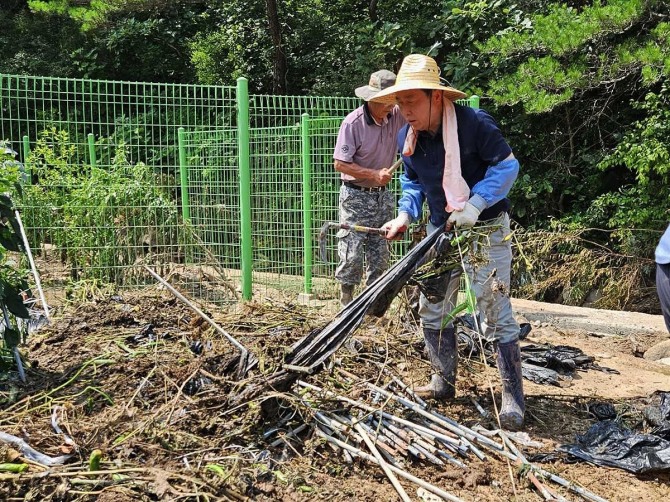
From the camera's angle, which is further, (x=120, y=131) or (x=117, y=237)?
(x=120, y=131)

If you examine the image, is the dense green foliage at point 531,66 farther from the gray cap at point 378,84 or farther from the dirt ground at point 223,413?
the dirt ground at point 223,413

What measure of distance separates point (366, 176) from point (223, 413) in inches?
96.7

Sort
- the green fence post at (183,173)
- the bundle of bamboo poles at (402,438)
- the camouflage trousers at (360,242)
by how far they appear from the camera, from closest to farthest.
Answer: the bundle of bamboo poles at (402,438)
the camouflage trousers at (360,242)
the green fence post at (183,173)

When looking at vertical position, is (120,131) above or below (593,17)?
below

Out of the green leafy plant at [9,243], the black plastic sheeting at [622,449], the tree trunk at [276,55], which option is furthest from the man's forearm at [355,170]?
the tree trunk at [276,55]

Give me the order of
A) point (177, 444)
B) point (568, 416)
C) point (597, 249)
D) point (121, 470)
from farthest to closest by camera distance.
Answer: point (597, 249), point (568, 416), point (177, 444), point (121, 470)

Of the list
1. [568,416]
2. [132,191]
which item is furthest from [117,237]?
[568,416]

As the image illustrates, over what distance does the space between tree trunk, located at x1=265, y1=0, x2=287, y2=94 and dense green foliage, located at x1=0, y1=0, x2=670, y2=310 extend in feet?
0.08

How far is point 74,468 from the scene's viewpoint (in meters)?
2.85

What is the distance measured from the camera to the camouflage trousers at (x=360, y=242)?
5258 mm

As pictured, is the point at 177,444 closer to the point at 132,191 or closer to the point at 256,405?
the point at 256,405

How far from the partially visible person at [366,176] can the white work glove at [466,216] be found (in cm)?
170

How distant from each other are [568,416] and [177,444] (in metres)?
2.27

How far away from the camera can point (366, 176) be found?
17.0 ft
